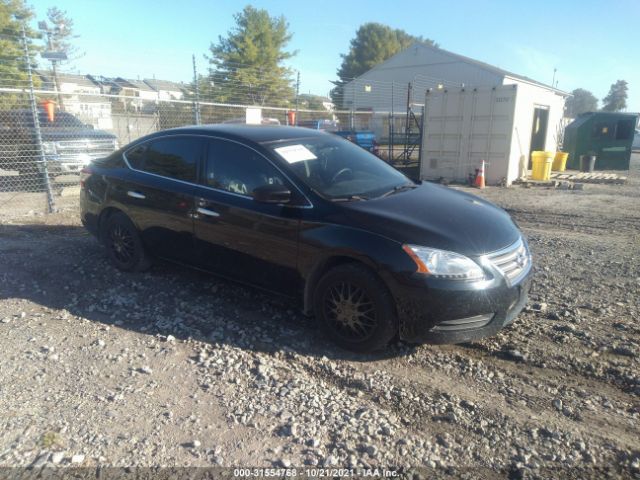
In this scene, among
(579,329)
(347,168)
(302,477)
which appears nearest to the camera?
(302,477)

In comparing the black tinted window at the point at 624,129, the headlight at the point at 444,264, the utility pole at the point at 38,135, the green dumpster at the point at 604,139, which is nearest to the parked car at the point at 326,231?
the headlight at the point at 444,264

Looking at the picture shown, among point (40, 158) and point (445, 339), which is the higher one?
point (40, 158)

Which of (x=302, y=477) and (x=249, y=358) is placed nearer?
(x=302, y=477)

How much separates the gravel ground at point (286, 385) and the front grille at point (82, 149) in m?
6.47

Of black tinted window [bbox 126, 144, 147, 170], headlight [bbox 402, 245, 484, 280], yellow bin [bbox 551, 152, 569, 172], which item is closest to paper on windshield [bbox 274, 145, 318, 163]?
headlight [bbox 402, 245, 484, 280]

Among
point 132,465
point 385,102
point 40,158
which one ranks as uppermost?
point 385,102

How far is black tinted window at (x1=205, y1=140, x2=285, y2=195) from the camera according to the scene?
3994 millimetres

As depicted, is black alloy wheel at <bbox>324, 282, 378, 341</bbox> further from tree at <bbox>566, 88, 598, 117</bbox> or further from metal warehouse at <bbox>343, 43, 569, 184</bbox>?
tree at <bbox>566, 88, 598, 117</bbox>

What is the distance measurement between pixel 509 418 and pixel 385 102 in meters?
40.6

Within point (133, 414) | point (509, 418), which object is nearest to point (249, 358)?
point (133, 414)

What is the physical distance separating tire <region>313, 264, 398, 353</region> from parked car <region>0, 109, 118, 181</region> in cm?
795

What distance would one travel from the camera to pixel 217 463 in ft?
8.16

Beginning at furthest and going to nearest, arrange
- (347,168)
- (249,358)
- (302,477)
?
(347,168)
(249,358)
(302,477)

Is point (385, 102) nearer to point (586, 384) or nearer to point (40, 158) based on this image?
point (40, 158)
